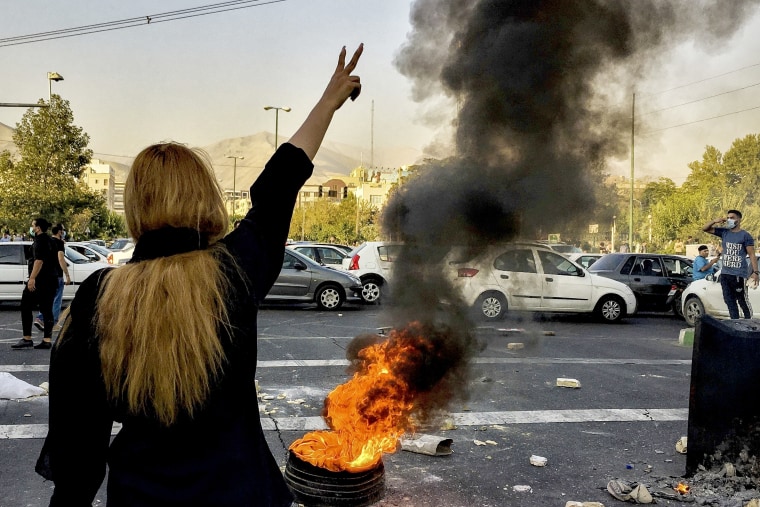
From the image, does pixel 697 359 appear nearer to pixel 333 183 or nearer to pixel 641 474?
pixel 641 474

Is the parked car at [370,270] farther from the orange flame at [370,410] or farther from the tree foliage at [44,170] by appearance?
the tree foliage at [44,170]

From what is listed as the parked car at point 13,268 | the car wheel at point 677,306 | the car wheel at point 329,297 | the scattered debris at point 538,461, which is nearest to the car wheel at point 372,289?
the car wheel at point 329,297

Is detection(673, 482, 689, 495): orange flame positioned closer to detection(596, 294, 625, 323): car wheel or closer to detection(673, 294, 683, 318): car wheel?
detection(596, 294, 625, 323): car wheel

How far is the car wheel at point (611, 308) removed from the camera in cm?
1396

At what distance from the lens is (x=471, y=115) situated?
594 cm

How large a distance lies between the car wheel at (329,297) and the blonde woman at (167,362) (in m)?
13.0

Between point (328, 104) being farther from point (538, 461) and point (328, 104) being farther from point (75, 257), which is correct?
point (75, 257)

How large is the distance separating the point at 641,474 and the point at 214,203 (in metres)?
4.45

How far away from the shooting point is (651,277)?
15.3 metres

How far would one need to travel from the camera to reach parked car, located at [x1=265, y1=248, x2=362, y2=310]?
14.5 meters

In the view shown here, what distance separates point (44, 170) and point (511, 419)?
1093 inches

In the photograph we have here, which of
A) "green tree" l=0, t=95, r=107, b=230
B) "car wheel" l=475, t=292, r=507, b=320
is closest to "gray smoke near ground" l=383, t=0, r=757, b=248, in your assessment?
"car wheel" l=475, t=292, r=507, b=320

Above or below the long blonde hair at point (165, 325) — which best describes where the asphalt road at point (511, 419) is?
below

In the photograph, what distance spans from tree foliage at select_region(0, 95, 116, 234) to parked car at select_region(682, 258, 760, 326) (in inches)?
995
